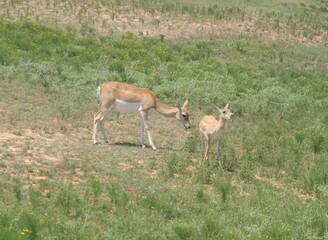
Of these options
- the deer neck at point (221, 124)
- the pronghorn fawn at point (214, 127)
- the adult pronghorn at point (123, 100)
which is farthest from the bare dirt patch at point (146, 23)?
the deer neck at point (221, 124)

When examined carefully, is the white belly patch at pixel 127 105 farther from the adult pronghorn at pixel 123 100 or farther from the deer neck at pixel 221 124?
the deer neck at pixel 221 124

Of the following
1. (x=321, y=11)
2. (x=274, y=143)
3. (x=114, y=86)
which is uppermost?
Answer: (x=114, y=86)

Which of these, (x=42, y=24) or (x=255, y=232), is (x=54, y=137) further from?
(x=42, y=24)

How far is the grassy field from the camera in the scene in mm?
11570

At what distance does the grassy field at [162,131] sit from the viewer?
38.0 ft

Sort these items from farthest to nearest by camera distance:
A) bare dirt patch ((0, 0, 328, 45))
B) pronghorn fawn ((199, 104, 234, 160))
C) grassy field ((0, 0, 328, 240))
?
bare dirt patch ((0, 0, 328, 45)), pronghorn fawn ((199, 104, 234, 160)), grassy field ((0, 0, 328, 240))

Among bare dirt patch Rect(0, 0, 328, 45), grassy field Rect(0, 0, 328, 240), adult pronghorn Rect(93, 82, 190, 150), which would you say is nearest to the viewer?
grassy field Rect(0, 0, 328, 240)

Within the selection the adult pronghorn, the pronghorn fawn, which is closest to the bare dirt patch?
the adult pronghorn

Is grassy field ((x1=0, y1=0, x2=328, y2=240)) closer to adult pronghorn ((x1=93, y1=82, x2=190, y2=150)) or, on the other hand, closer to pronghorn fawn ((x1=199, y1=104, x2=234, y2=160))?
pronghorn fawn ((x1=199, y1=104, x2=234, y2=160))

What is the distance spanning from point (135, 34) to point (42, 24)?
3998mm

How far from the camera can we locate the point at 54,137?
54.2 feet

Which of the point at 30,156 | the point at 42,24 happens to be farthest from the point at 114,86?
the point at 42,24

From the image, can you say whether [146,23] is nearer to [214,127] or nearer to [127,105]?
[127,105]

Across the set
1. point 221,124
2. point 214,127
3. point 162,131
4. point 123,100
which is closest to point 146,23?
point 162,131
